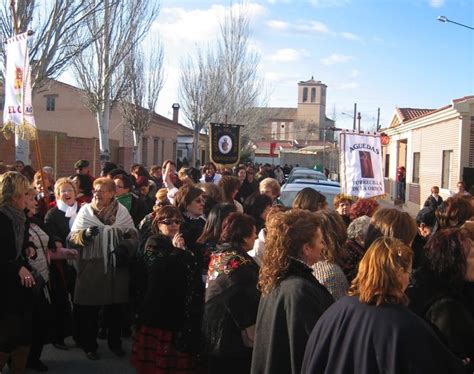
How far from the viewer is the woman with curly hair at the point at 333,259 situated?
3.58 m

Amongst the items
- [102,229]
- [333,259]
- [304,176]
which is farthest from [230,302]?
[304,176]

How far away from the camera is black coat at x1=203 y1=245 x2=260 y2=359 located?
12.3ft

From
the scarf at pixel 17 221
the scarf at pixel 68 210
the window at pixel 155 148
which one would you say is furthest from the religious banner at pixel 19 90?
the window at pixel 155 148

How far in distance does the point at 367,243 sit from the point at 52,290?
10.3ft

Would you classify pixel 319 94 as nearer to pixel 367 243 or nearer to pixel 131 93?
pixel 131 93

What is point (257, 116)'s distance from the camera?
54.1 metres

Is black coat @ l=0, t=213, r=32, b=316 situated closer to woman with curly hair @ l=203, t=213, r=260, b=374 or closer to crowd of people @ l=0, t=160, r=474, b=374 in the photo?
crowd of people @ l=0, t=160, r=474, b=374

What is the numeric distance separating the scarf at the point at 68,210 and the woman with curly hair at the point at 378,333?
419cm

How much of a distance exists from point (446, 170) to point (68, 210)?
1817 centimetres

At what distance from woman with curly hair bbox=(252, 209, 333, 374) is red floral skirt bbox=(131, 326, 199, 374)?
1.39 m

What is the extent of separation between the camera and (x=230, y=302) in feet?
12.3

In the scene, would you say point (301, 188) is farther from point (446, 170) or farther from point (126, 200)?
point (446, 170)

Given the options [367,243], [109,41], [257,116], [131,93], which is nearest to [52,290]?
[367,243]

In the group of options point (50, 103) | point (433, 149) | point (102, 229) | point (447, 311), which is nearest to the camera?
point (447, 311)
